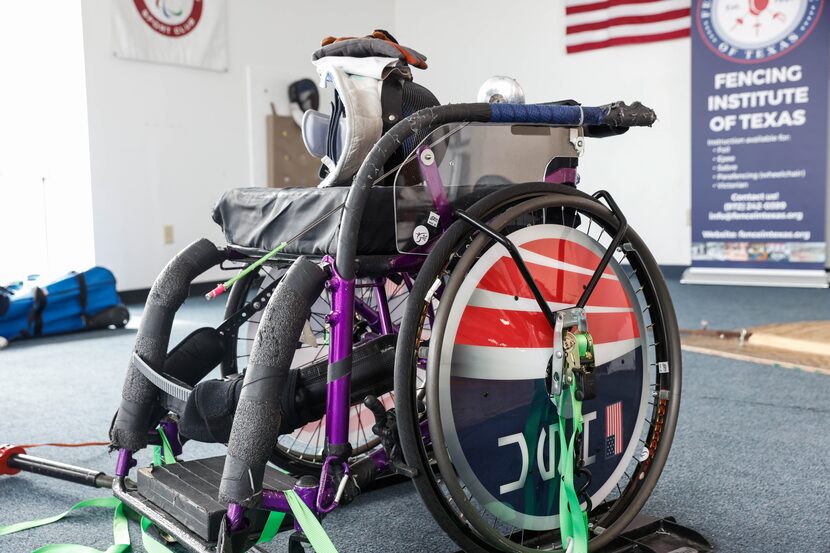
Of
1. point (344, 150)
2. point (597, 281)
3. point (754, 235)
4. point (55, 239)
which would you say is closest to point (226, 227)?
point (344, 150)

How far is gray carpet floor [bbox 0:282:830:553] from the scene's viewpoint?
1.39 meters

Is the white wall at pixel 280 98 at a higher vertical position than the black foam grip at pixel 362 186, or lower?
higher

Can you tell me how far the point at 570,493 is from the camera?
1.17m

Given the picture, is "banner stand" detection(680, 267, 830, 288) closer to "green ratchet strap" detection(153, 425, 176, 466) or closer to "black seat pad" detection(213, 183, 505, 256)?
"black seat pad" detection(213, 183, 505, 256)

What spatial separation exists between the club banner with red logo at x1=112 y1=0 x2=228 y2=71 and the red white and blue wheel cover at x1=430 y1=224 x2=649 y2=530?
13.0ft

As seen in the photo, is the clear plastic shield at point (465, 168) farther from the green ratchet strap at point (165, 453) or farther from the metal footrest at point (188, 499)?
the green ratchet strap at point (165, 453)

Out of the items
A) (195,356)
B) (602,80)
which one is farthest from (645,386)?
(602,80)

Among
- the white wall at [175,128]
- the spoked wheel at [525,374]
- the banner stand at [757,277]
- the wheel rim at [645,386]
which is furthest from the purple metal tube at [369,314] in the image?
the banner stand at [757,277]

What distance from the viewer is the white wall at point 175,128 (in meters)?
4.42

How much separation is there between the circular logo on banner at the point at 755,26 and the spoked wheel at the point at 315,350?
400 centimetres

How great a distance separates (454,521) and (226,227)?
2.28 ft

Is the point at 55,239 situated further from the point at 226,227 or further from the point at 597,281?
the point at 597,281

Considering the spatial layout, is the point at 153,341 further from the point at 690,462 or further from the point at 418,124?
the point at 690,462

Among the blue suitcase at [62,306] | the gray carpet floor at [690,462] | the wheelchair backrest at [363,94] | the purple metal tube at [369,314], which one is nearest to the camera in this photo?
the wheelchair backrest at [363,94]
